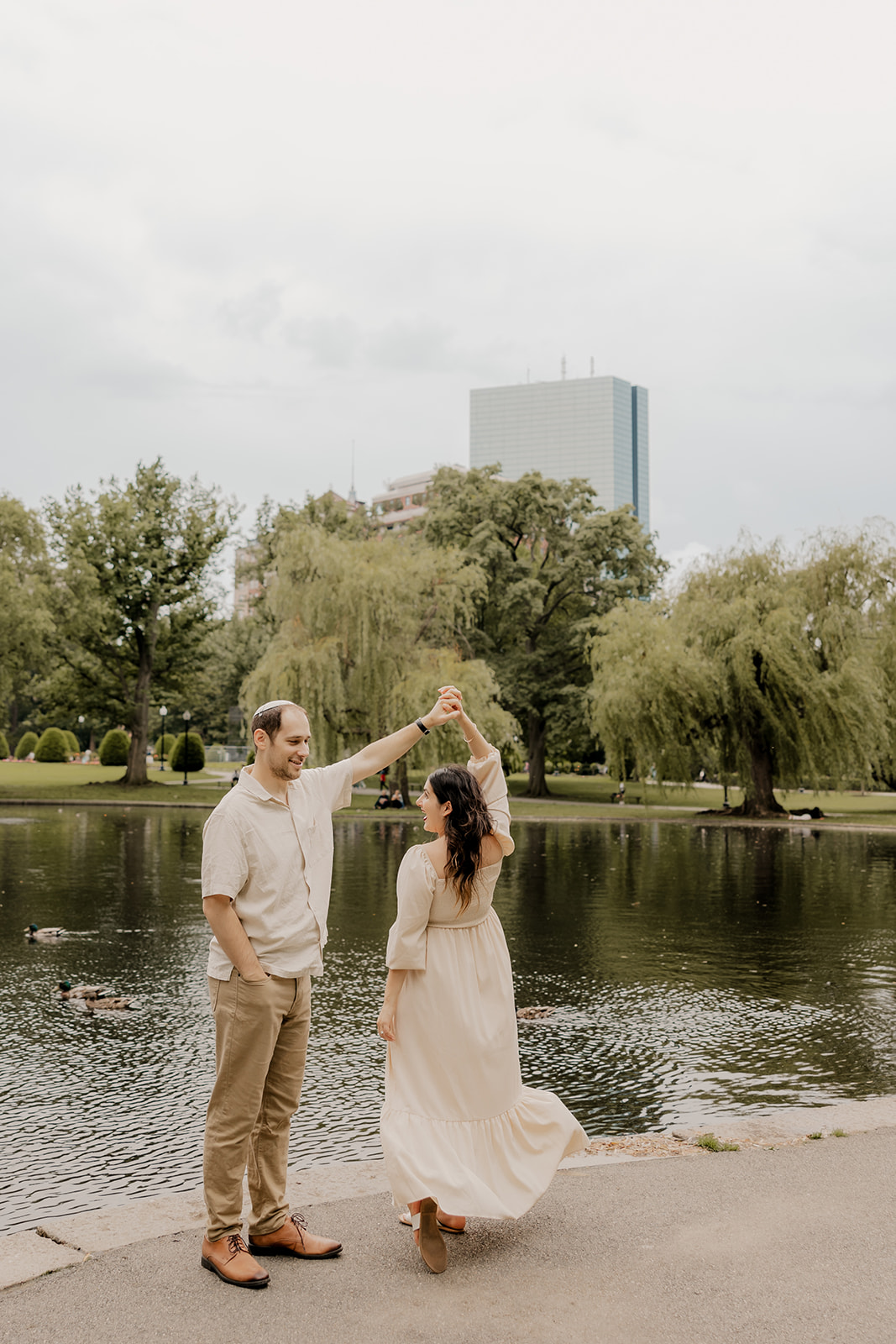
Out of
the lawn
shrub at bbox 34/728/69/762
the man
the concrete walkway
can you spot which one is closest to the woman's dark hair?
the man

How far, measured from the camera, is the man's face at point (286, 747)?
4.12m

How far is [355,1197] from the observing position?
4.56 m

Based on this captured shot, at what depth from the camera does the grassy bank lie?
37.2 metres

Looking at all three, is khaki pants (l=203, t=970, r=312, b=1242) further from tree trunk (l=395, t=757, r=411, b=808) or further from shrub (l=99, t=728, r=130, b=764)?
shrub (l=99, t=728, r=130, b=764)

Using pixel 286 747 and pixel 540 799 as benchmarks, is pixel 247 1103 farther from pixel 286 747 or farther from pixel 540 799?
pixel 540 799

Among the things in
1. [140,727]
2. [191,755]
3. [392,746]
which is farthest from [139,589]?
[392,746]

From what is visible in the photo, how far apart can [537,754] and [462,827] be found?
47.8 metres

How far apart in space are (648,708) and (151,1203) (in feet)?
101

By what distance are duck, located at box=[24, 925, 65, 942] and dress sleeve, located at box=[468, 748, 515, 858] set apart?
8.13 m

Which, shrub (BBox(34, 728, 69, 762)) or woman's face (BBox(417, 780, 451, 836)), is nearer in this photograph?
woman's face (BBox(417, 780, 451, 836))

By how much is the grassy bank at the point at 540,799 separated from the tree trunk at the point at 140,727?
0.63 meters

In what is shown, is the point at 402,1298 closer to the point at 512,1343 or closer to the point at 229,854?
the point at 512,1343

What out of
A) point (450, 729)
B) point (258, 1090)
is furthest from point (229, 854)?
point (450, 729)

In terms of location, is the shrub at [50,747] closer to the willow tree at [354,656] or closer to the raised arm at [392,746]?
the willow tree at [354,656]
